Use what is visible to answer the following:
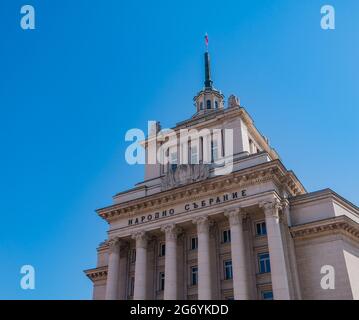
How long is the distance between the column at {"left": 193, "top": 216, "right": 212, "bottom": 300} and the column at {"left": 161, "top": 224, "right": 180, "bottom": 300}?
277 cm

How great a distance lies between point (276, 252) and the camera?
3619 cm

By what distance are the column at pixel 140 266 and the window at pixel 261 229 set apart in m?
11.7

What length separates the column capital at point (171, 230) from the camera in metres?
42.2

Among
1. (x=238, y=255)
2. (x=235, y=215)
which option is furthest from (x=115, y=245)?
(x=238, y=255)

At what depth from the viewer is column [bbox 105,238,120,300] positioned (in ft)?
142

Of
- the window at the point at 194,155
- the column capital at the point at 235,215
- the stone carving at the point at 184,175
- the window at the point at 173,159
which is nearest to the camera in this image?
the column capital at the point at 235,215

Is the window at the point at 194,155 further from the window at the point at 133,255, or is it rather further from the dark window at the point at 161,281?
the dark window at the point at 161,281

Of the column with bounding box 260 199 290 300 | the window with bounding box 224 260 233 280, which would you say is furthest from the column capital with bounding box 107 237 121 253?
the column with bounding box 260 199 290 300

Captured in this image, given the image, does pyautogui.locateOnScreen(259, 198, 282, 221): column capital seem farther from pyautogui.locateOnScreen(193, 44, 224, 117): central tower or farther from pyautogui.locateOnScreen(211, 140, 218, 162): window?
pyautogui.locateOnScreen(193, 44, 224, 117): central tower

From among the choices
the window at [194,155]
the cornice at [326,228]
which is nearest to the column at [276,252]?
the cornice at [326,228]

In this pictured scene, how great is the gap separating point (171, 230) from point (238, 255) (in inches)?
309

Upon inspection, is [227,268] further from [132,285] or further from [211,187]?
[132,285]
